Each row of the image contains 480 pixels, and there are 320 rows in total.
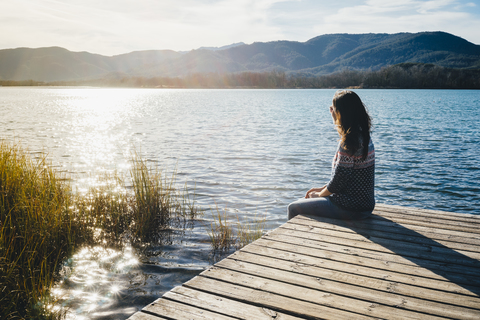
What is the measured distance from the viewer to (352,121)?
155 inches

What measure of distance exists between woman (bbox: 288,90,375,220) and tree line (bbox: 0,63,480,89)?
113 meters

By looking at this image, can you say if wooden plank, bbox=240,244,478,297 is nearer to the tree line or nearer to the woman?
the woman

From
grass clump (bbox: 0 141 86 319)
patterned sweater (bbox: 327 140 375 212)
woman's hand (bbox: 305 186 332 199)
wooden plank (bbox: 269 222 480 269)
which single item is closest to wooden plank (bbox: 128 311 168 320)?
grass clump (bbox: 0 141 86 319)

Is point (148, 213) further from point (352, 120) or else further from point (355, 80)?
point (355, 80)

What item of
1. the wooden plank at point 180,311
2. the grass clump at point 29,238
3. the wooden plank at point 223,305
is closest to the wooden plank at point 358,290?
the wooden plank at point 223,305

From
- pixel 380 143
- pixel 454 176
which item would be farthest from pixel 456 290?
pixel 380 143

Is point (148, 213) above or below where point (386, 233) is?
below

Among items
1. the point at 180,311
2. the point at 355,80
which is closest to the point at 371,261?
the point at 180,311

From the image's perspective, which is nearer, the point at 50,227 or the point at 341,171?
the point at 341,171

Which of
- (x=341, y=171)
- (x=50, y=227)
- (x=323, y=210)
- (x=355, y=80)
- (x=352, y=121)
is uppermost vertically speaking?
(x=355, y=80)

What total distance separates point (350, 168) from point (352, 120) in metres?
0.56

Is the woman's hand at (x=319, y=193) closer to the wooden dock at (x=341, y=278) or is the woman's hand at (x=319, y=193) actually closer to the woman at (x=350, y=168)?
the woman at (x=350, y=168)

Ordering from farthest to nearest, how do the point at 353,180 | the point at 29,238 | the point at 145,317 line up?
1. the point at 353,180
2. the point at 29,238
3. the point at 145,317

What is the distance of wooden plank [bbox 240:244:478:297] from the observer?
288cm
